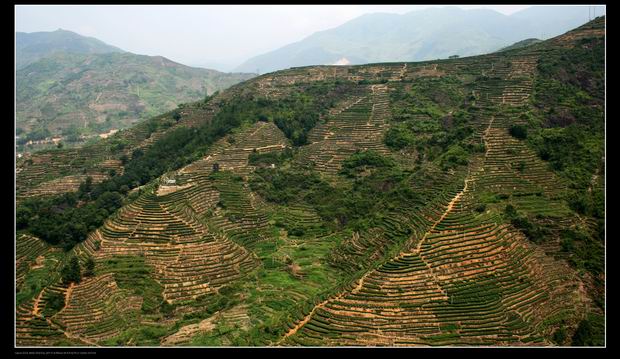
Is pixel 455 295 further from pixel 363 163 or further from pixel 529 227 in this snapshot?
pixel 363 163

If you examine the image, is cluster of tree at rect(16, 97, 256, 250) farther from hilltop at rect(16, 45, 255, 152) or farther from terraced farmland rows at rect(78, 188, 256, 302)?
hilltop at rect(16, 45, 255, 152)

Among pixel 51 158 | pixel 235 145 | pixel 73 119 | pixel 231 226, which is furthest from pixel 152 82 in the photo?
pixel 231 226

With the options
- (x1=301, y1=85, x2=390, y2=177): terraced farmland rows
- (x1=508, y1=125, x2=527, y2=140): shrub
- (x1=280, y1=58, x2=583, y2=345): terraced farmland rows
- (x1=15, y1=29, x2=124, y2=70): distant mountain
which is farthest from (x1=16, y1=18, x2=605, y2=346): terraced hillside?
(x1=15, y1=29, x2=124, y2=70): distant mountain

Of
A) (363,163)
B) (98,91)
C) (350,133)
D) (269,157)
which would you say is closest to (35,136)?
(98,91)

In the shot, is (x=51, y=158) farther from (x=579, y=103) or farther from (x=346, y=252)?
(x=579, y=103)

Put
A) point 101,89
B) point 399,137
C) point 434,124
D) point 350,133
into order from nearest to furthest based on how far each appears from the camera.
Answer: point 399,137, point 434,124, point 350,133, point 101,89
